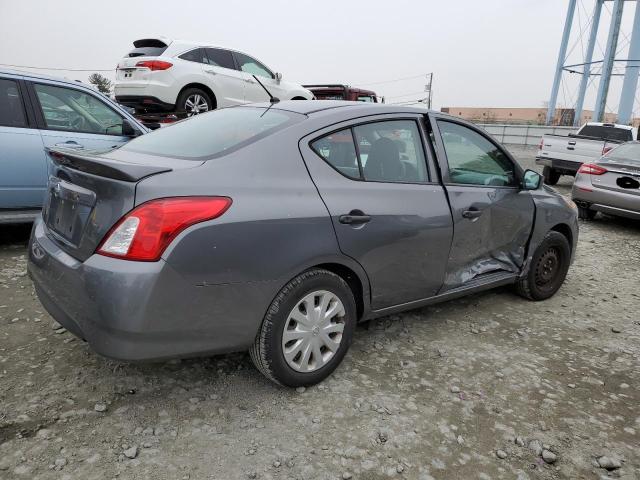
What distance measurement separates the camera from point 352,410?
2508 mm

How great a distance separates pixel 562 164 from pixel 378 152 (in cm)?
969

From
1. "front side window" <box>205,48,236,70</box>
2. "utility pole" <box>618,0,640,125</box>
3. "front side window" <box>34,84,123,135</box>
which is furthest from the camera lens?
"utility pole" <box>618,0,640,125</box>

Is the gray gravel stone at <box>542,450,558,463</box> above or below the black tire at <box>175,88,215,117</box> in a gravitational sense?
below

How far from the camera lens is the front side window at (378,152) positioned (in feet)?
8.82

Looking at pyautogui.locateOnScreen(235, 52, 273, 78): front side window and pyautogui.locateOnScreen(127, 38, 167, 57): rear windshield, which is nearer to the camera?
pyautogui.locateOnScreen(127, 38, 167, 57): rear windshield

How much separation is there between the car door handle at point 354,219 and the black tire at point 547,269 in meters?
1.97

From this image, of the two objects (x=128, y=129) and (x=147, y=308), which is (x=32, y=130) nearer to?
(x=128, y=129)

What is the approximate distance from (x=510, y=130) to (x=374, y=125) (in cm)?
2904

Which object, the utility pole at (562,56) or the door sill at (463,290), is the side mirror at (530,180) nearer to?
the door sill at (463,290)

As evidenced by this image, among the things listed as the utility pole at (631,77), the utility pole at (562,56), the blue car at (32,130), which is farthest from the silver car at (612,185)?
the utility pole at (562,56)

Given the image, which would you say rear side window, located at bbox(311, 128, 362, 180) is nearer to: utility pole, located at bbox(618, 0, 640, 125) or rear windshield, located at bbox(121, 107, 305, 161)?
rear windshield, located at bbox(121, 107, 305, 161)

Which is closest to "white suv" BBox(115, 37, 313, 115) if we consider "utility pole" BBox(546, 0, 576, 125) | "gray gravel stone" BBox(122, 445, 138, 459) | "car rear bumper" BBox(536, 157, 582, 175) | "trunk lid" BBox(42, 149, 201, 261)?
"trunk lid" BBox(42, 149, 201, 261)

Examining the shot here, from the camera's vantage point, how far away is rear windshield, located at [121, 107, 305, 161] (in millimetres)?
2508

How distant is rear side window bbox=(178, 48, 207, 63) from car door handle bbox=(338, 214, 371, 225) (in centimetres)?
735
